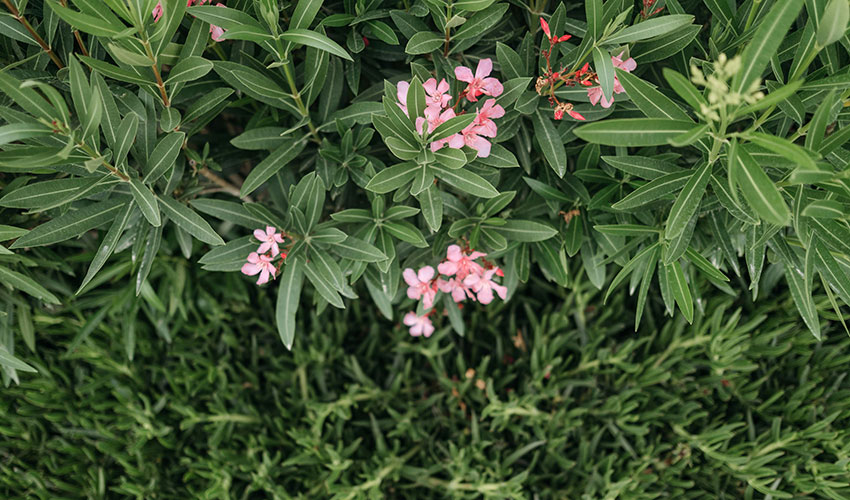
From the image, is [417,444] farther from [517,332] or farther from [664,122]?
[664,122]

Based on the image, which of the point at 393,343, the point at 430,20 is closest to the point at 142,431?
the point at 393,343

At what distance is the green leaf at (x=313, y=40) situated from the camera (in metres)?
1.01

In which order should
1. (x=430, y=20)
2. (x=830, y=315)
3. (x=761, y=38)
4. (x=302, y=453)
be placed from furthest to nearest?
(x=302, y=453) < (x=830, y=315) < (x=430, y=20) < (x=761, y=38)

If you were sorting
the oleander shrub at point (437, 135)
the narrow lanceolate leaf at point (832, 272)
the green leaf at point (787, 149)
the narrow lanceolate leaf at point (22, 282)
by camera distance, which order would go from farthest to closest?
the narrow lanceolate leaf at point (22, 282) < the narrow lanceolate leaf at point (832, 272) < the oleander shrub at point (437, 135) < the green leaf at point (787, 149)

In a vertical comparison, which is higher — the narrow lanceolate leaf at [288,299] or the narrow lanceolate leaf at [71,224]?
the narrow lanceolate leaf at [71,224]

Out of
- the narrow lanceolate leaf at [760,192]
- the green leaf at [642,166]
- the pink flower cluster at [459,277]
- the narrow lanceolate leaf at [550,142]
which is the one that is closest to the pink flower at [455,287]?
the pink flower cluster at [459,277]

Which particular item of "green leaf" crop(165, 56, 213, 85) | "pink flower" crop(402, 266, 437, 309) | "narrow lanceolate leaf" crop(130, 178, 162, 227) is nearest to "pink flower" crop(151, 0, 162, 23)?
"green leaf" crop(165, 56, 213, 85)

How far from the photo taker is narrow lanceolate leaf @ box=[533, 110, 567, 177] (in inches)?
47.7

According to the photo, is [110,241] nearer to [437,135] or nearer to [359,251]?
[359,251]

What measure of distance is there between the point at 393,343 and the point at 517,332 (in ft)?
1.49

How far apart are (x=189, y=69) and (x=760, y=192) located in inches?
40.4

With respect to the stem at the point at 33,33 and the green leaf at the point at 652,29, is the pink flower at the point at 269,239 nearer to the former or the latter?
the stem at the point at 33,33

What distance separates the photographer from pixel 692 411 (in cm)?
183

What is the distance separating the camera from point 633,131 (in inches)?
33.8
